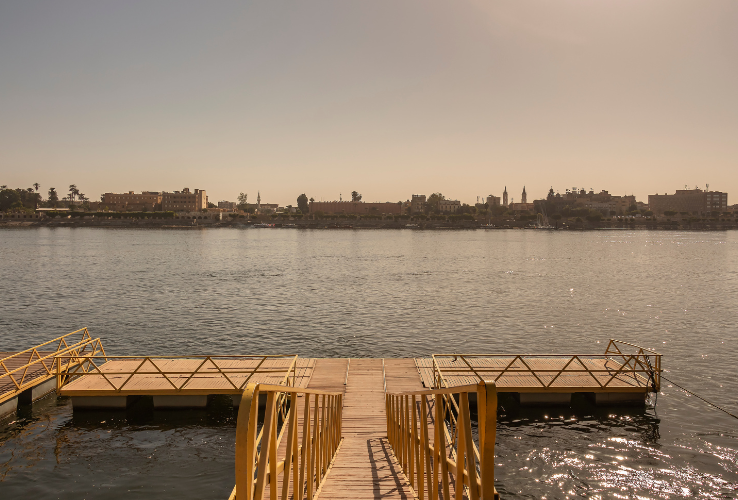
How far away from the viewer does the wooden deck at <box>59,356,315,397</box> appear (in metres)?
20.8

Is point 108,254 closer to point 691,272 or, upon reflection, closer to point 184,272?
point 184,272

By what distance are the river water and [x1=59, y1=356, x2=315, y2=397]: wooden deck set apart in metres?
1.16

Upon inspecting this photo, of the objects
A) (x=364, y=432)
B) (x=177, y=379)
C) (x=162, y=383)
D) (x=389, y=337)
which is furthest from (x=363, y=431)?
(x=389, y=337)

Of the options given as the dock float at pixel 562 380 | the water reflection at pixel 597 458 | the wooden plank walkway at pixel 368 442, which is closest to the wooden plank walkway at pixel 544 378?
the dock float at pixel 562 380

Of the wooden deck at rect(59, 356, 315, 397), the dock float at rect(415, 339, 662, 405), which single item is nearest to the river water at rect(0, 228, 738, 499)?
the dock float at rect(415, 339, 662, 405)

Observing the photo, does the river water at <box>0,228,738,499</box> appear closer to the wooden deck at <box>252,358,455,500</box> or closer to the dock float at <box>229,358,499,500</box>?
the wooden deck at <box>252,358,455,500</box>

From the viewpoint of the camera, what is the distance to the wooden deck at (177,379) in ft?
68.1

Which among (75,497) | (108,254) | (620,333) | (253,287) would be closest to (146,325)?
(253,287)

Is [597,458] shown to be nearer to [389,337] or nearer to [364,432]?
[364,432]

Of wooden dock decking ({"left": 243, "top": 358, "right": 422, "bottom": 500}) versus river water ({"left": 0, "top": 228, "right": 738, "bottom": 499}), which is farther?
river water ({"left": 0, "top": 228, "right": 738, "bottom": 499})

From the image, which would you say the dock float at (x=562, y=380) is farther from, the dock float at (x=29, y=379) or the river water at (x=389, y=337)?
the dock float at (x=29, y=379)

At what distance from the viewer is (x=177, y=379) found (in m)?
22.0

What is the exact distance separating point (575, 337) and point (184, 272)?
6120 centimetres

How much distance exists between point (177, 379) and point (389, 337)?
61.6ft
